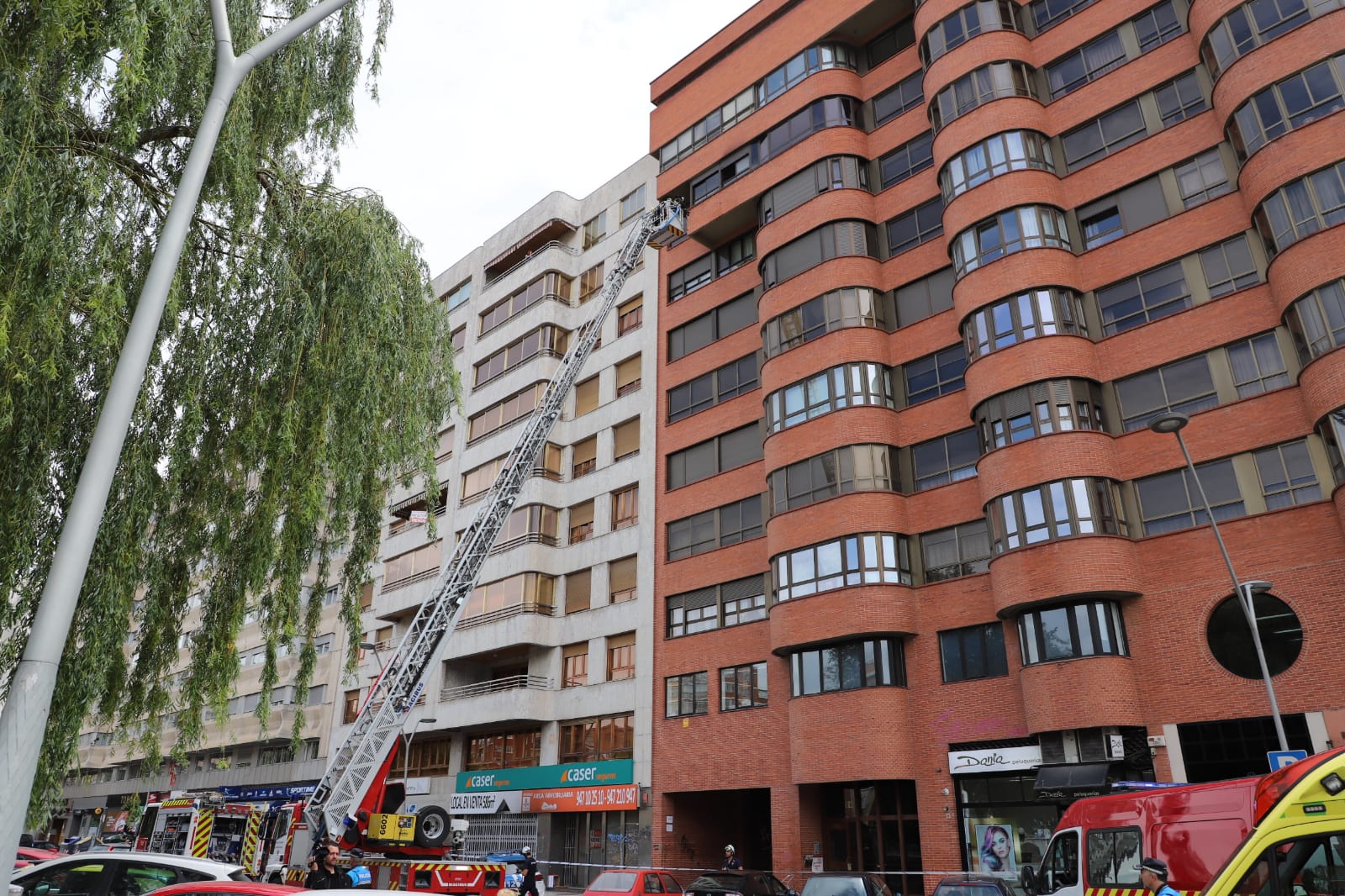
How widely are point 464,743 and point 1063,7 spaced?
34.9 meters

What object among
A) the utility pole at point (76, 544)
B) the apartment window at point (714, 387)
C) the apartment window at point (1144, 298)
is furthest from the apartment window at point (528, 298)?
the utility pole at point (76, 544)

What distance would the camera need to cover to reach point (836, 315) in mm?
29859

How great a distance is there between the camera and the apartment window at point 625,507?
36844 mm

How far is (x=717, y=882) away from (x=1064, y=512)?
1216cm

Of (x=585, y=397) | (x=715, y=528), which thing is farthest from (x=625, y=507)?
(x=585, y=397)

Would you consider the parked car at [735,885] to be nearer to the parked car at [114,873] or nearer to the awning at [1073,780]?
the awning at [1073,780]

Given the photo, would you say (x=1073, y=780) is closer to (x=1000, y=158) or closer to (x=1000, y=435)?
(x=1000, y=435)

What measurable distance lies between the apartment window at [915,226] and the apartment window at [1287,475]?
11.9 m

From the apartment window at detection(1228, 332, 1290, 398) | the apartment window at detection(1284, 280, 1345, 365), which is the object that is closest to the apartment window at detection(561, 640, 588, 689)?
the apartment window at detection(1228, 332, 1290, 398)

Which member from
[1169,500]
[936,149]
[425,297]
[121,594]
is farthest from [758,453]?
[121,594]

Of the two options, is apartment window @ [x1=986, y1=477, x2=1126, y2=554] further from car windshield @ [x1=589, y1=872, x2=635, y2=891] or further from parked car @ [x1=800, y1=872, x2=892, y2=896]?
car windshield @ [x1=589, y1=872, x2=635, y2=891]

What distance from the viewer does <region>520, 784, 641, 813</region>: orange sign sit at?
104 ft

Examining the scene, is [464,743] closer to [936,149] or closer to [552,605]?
[552,605]

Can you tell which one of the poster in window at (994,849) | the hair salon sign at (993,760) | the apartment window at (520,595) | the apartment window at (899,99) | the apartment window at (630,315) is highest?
the apartment window at (899,99)
